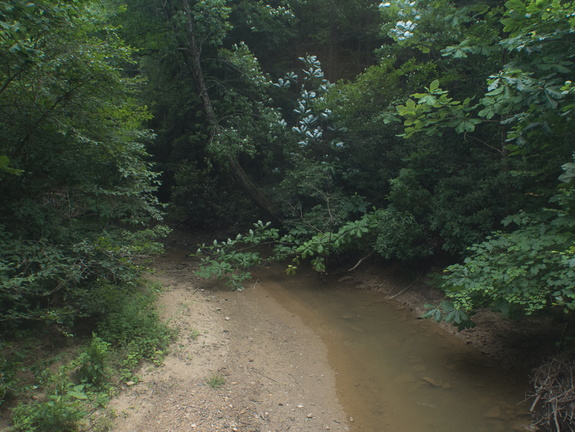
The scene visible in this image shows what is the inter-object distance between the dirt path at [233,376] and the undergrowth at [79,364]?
24cm

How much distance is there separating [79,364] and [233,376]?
6.08ft

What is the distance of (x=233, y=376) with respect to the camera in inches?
205

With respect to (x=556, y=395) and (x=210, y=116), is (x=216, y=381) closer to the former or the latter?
(x=556, y=395)

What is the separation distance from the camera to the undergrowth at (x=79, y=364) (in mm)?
3711

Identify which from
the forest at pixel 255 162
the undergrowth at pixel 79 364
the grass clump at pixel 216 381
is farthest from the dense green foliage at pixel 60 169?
the grass clump at pixel 216 381

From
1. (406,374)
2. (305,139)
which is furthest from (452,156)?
(406,374)

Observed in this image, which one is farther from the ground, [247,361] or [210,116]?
[210,116]

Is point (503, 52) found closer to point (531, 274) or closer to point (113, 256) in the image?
point (531, 274)

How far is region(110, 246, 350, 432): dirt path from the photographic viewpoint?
14.3 ft

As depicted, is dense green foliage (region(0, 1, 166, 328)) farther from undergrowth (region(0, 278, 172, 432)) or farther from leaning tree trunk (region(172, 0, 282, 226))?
leaning tree trunk (region(172, 0, 282, 226))

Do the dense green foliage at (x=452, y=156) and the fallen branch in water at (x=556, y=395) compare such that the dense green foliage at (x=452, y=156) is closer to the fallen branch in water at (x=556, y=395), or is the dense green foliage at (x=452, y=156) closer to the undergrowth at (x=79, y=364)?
the fallen branch in water at (x=556, y=395)

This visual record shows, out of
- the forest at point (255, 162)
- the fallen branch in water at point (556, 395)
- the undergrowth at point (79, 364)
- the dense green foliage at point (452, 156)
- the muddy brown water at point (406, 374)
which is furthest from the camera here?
the dense green foliage at point (452, 156)

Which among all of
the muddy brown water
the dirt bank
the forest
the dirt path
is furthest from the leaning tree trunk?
the dirt path

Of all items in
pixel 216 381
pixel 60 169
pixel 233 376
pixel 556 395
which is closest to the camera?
pixel 556 395
